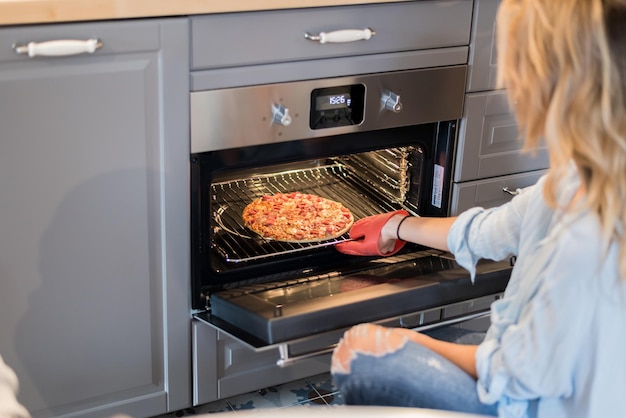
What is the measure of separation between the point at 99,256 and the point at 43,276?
0.11 meters

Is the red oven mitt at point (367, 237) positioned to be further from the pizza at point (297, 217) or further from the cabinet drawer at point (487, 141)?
the cabinet drawer at point (487, 141)

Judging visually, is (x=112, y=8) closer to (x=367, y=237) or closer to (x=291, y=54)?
(x=291, y=54)

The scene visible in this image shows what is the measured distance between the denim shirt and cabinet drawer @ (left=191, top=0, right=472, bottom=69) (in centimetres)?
64

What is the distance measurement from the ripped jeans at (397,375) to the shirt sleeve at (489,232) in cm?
29

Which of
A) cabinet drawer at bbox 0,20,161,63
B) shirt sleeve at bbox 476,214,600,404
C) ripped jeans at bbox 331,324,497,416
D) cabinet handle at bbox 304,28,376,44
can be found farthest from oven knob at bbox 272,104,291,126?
shirt sleeve at bbox 476,214,600,404

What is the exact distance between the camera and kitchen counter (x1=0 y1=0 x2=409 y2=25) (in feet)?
5.21

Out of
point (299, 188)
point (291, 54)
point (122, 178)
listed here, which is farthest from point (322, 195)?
point (122, 178)

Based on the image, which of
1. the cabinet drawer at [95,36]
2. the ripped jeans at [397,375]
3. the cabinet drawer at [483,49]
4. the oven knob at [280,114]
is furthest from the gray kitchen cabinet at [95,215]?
the cabinet drawer at [483,49]

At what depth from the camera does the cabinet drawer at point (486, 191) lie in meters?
2.25

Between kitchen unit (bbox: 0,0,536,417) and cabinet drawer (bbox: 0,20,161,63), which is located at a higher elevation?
cabinet drawer (bbox: 0,20,161,63)

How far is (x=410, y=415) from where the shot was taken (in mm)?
1264

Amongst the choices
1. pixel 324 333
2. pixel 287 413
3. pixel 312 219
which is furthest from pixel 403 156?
pixel 287 413

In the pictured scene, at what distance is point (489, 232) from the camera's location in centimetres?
170

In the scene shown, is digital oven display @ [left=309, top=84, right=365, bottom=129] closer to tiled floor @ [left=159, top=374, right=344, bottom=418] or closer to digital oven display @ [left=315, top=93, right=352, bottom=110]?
digital oven display @ [left=315, top=93, right=352, bottom=110]
